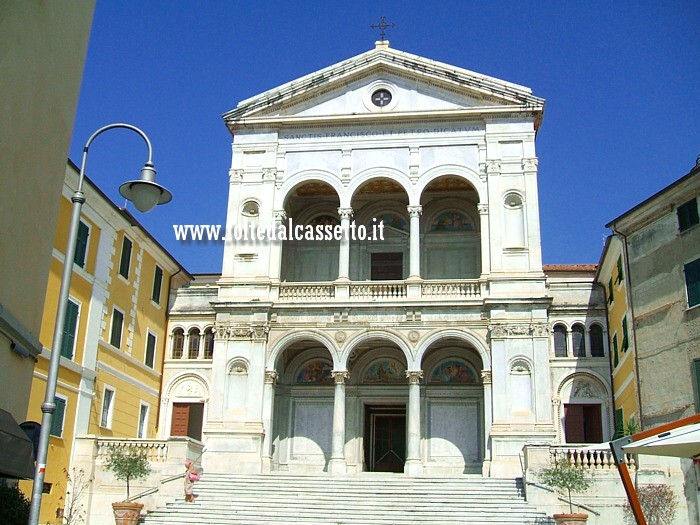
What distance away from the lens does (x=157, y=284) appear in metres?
34.0

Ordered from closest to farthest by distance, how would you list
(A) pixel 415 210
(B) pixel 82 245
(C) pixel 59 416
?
(C) pixel 59 416 < (B) pixel 82 245 < (A) pixel 415 210

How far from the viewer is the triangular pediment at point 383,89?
31969 millimetres

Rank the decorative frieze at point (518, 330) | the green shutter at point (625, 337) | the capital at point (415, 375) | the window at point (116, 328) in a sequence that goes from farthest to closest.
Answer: the window at point (116, 328)
the capital at point (415, 375)
the decorative frieze at point (518, 330)
the green shutter at point (625, 337)

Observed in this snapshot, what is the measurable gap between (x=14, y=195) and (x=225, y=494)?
16.7 meters

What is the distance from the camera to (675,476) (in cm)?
2244

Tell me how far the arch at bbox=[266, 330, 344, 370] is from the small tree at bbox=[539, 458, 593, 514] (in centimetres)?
969

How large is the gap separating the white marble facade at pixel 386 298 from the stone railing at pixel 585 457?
11.7 feet

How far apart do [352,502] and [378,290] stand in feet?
29.7

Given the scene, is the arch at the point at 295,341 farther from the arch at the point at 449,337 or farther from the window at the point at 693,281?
the window at the point at 693,281

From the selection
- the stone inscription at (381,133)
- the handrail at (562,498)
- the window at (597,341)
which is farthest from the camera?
the stone inscription at (381,133)

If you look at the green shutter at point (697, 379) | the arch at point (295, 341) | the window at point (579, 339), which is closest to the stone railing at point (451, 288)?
the arch at point (295, 341)

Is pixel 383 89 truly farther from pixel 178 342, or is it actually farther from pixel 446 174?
pixel 178 342

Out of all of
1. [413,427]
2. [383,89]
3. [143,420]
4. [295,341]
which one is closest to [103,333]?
[143,420]

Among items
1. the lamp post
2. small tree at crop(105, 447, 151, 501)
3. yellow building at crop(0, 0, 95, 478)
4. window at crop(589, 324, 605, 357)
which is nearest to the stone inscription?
window at crop(589, 324, 605, 357)
